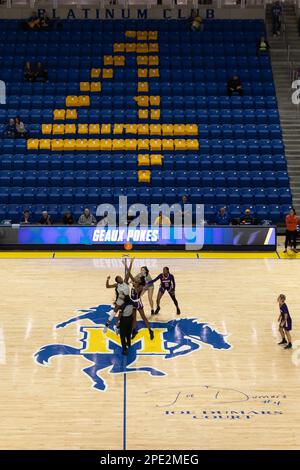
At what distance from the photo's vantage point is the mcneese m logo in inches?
790

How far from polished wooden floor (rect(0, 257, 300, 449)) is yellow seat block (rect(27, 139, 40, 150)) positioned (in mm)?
8135

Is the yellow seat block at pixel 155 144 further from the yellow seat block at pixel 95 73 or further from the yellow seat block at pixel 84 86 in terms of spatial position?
the yellow seat block at pixel 95 73

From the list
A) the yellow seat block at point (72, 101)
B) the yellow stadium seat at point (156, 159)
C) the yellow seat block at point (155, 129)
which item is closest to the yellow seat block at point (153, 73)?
the yellow seat block at point (155, 129)

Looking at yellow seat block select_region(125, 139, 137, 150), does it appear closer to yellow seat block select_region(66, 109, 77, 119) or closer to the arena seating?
the arena seating

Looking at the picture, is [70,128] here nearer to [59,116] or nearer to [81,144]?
[59,116]

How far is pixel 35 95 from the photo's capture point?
3622cm

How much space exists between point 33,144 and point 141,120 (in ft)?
14.7

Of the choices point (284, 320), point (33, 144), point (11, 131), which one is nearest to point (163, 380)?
point (284, 320)

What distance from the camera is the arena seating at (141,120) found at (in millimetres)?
32062

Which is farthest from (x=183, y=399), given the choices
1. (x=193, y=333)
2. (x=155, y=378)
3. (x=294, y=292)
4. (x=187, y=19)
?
(x=187, y=19)

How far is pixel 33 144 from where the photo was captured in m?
33.8

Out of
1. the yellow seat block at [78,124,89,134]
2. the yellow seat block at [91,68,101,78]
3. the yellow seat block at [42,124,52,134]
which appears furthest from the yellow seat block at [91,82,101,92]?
the yellow seat block at [42,124,52,134]
